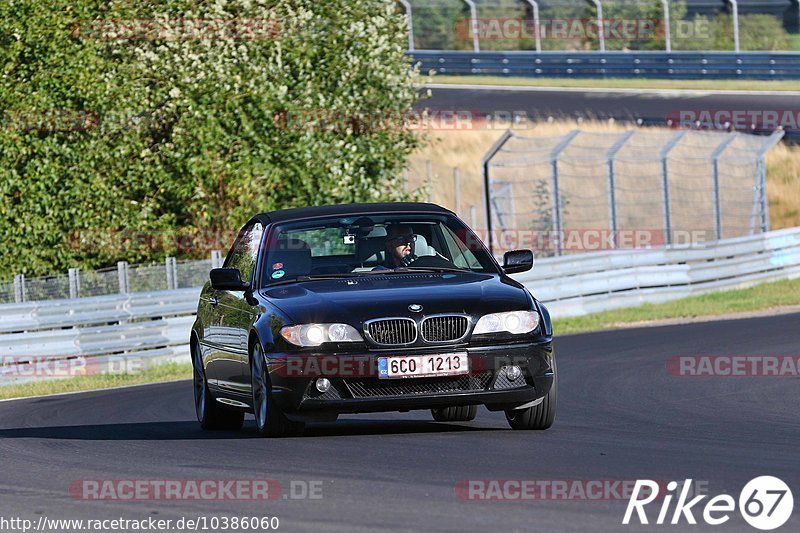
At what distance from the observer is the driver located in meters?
10.9

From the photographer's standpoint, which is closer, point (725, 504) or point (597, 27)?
point (725, 504)

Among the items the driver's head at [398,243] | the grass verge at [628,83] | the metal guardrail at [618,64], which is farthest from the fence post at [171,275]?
the grass verge at [628,83]

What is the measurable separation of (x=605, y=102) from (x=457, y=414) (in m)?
33.1

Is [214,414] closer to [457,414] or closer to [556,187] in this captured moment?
[457,414]

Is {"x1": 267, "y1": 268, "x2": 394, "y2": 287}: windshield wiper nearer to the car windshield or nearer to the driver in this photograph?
the car windshield

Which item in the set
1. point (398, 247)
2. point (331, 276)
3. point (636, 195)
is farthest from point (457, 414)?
point (636, 195)

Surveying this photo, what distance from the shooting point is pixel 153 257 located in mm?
26969

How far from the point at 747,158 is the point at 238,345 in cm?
1808

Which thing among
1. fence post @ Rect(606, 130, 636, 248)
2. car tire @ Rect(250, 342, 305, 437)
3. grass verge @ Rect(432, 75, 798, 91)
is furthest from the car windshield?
grass verge @ Rect(432, 75, 798, 91)

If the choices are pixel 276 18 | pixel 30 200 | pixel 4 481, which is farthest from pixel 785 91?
pixel 4 481

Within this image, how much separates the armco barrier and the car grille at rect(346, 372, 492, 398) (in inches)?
420

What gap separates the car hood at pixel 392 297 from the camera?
979 centimetres

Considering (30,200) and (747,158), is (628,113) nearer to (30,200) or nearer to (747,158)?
(747,158)

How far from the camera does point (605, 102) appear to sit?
144 feet
